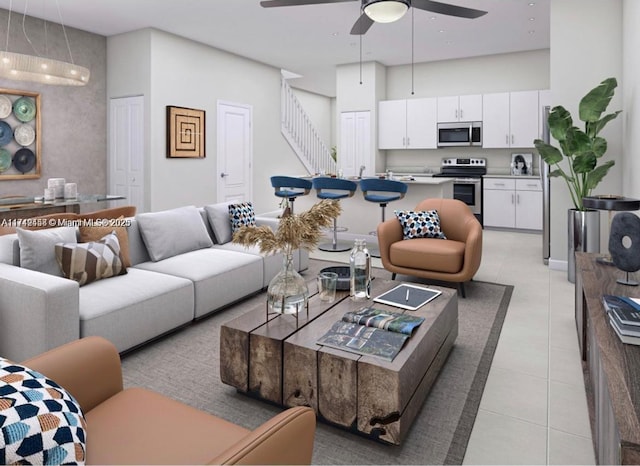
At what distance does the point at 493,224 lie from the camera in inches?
303

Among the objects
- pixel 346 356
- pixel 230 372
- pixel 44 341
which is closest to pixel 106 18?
pixel 44 341

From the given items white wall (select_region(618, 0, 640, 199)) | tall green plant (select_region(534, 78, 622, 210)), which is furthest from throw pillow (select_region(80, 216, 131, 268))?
white wall (select_region(618, 0, 640, 199))

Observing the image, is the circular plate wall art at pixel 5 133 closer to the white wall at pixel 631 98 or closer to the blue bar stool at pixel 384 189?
the blue bar stool at pixel 384 189

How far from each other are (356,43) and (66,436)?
7.02m

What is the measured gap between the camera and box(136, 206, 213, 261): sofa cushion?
11.9 feet

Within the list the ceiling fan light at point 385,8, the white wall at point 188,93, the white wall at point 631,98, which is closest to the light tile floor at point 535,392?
the white wall at point 631,98

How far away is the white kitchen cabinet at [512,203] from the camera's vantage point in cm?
730

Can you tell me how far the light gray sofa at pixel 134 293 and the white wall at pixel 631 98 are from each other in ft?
10.8

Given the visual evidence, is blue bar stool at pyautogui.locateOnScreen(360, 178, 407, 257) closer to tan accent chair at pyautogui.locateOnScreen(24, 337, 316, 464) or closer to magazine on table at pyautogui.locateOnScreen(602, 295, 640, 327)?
magazine on table at pyautogui.locateOnScreen(602, 295, 640, 327)

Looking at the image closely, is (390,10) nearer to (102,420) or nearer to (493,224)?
(102,420)

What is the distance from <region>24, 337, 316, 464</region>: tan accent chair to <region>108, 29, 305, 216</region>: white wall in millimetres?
5162

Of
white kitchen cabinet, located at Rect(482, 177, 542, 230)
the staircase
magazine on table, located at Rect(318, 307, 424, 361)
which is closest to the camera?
magazine on table, located at Rect(318, 307, 424, 361)

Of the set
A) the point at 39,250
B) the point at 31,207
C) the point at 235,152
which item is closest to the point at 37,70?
the point at 31,207

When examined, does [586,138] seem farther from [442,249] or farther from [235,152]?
[235,152]
